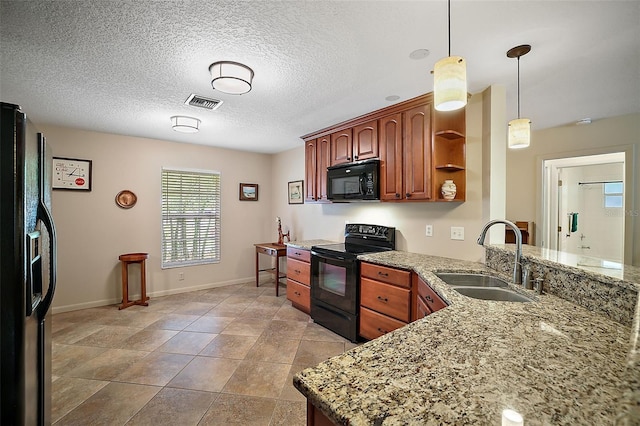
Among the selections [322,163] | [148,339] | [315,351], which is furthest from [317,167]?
[148,339]

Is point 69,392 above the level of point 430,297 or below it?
below

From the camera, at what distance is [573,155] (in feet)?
11.5

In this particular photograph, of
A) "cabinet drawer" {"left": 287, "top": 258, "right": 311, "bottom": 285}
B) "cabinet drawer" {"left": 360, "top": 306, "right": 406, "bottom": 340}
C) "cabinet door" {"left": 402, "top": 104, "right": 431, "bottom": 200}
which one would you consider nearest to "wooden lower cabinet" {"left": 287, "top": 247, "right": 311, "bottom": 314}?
"cabinet drawer" {"left": 287, "top": 258, "right": 311, "bottom": 285}

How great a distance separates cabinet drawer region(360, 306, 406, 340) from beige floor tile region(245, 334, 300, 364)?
2.31 feet

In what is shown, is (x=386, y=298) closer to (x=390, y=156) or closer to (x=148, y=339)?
(x=390, y=156)

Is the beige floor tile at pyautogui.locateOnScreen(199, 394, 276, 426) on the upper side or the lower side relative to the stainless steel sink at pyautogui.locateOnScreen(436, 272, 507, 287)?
lower

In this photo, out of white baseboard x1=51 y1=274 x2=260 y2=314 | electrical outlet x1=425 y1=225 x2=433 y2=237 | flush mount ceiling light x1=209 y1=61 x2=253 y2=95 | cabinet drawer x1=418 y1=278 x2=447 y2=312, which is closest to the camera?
cabinet drawer x1=418 y1=278 x2=447 y2=312

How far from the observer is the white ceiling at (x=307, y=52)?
59.1 inches

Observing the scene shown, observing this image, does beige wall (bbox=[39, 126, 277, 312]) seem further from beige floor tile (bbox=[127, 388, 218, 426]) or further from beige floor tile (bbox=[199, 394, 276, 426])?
beige floor tile (bbox=[199, 394, 276, 426])

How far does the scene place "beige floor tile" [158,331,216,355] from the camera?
107 inches

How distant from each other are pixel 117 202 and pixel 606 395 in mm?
4924

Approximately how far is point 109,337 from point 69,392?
935mm

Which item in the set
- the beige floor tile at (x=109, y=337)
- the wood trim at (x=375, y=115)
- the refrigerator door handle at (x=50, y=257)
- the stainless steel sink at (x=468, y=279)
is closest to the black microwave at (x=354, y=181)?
the wood trim at (x=375, y=115)

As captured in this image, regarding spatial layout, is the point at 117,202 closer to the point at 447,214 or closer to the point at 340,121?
the point at 340,121
